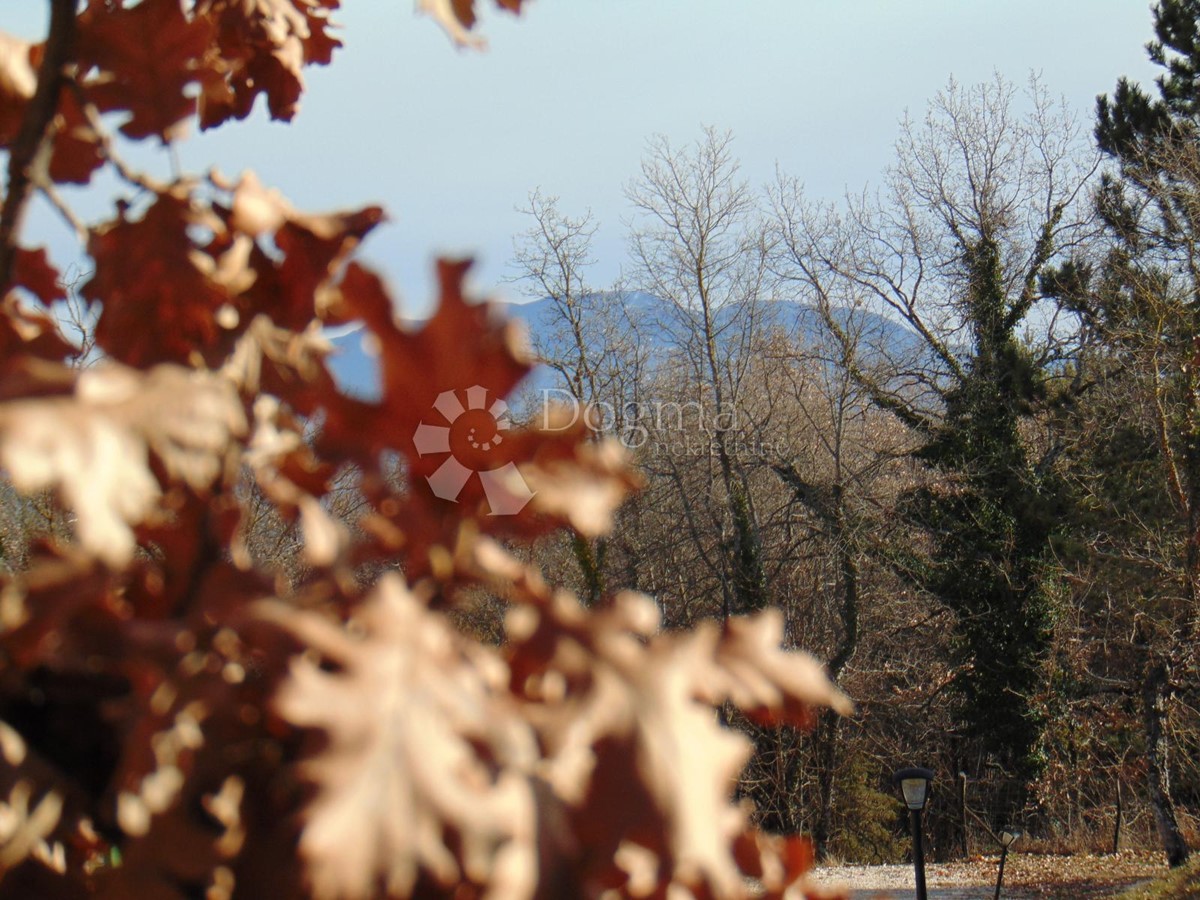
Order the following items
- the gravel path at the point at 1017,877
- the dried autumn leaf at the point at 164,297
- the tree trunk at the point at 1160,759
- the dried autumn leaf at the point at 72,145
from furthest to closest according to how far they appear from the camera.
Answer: the gravel path at the point at 1017,877 < the tree trunk at the point at 1160,759 < the dried autumn leaf at the point at 72,145 < the dried autumn leaf at the point at 164,297

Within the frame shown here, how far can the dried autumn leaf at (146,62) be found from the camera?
24.1 inches

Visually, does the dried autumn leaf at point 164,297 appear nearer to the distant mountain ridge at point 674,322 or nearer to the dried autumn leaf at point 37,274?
the dried autumn leaf at point 37,274

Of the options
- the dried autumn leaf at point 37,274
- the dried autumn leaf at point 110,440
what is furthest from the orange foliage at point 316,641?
the dried autumn leaf at point 37,274

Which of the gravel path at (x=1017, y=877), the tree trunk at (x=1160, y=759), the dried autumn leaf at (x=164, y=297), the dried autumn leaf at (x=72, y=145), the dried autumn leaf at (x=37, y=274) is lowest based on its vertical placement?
the gravel path at (x=1017, y=877)

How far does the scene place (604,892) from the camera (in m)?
0.40

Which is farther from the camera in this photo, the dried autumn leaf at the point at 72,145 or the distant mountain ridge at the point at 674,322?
the distant mountain ridge at the point at 674,322

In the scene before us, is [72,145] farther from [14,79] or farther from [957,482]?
[957,482]

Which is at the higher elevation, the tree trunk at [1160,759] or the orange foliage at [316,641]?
the orange foliage at [316,641]

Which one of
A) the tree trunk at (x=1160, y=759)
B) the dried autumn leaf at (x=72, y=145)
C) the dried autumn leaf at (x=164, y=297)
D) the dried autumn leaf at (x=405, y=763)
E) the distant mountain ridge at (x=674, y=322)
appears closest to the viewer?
the dried autumn leaf at (x=405, y=763)

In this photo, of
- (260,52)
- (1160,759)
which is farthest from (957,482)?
(260,52)

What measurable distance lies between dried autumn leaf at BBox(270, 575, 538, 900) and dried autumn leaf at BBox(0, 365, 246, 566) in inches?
2.3

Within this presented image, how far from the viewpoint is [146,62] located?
62cm

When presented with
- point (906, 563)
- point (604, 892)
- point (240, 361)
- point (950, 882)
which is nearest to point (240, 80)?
point (240, 361)

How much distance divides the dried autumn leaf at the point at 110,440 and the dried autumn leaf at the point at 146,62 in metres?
0.30
